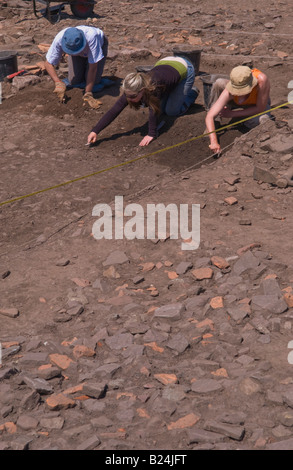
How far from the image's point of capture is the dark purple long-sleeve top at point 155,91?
23.5ft

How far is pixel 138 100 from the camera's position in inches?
273

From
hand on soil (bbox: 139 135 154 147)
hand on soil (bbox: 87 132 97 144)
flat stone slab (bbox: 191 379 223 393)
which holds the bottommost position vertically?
hand on soil (bbox: 139 135 154 147)

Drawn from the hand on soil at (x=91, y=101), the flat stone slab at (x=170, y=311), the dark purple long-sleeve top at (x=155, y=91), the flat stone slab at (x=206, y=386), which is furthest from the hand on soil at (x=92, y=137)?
the flat stone slab at (x=206, y=386)

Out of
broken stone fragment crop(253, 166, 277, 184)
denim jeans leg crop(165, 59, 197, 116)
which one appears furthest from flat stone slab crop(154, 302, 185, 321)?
denim jeans leg crop(165, 59, 197, 116)

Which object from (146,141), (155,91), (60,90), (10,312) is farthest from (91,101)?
(10,312)

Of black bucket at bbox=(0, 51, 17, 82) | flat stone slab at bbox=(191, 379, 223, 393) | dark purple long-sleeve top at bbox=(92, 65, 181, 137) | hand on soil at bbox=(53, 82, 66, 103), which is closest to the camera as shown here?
flat stone slab at bbox=(191, 379, 223, 393)

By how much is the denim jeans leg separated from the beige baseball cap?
114 cm

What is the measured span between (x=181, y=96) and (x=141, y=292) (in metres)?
3.86

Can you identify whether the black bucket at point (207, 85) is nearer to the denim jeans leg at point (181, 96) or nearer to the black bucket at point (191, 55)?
the denim jeans leg at point (181, 96)

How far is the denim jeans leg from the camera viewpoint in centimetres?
774

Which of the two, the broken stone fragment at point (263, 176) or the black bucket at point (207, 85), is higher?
the black bucket at point (207, 85)

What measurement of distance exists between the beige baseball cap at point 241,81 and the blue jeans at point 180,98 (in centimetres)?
114

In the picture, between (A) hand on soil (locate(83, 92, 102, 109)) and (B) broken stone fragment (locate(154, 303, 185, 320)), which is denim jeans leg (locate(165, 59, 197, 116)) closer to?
(A) hand on soil (locate(83, 92, 102, 109))
